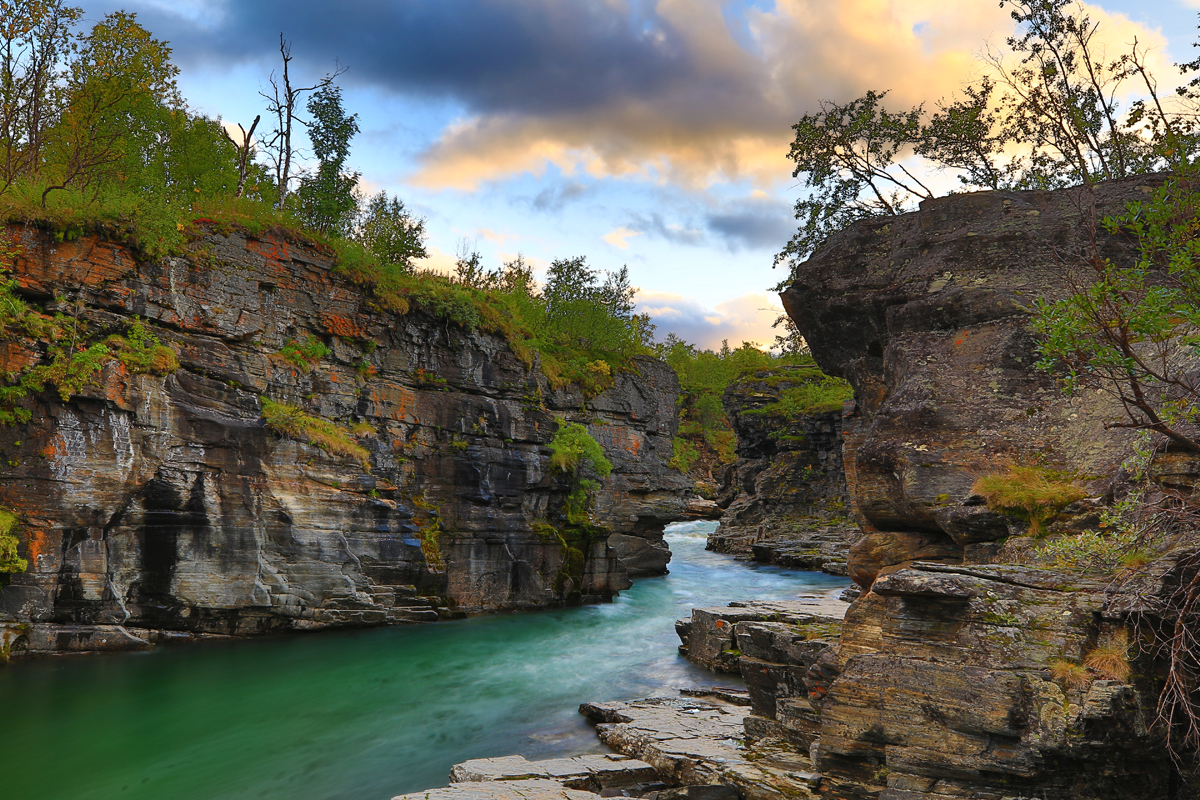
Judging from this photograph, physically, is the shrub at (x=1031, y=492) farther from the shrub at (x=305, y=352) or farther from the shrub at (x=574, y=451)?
the shrub at (x=305, y=352)

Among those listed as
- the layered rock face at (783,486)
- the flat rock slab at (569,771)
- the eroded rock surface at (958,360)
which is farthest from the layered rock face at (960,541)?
the layered rock face at (783,486)

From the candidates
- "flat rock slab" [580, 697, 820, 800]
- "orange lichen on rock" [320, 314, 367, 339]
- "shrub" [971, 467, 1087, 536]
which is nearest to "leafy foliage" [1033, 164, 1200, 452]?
"shrub" [971, 467, 1087, 536]

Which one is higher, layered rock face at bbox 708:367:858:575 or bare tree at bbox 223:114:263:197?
bare tree at bbox 223:114:263:197

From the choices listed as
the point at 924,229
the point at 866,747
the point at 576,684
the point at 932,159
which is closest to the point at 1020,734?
the point at 866,747

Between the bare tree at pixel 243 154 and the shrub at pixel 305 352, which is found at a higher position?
the bare tree at pixel 243 154

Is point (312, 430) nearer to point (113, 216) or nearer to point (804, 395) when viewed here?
point (113, 216)

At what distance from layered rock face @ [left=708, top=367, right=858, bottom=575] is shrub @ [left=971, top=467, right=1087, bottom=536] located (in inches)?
925

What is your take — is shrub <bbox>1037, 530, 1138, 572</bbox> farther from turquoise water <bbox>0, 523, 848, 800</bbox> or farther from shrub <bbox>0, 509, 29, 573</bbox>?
shrub <bbox>0, 509, 29, 573</bbox>

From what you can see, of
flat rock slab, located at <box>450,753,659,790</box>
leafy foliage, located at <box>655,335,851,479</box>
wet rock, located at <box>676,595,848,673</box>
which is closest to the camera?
flat rock slab, located at <box>450,753,659,790</box>

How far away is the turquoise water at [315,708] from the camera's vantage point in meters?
9.84

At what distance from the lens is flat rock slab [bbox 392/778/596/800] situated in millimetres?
7859

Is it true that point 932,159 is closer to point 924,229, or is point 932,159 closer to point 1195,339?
point 924,229

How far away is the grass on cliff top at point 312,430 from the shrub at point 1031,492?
15327 millimetres

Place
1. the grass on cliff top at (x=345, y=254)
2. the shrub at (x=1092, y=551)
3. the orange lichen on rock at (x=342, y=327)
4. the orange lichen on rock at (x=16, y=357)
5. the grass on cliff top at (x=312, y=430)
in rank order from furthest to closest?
1. the orange lichen on rock at (x=342, y=327)
2. the grass on cliff top at (x=312, y=430)
3. the grass on cliff top at (x=345, y=254)
4. the orange lichen on rock at (x=16, y=357)
5. the shrub at (x=1092, y=551)
